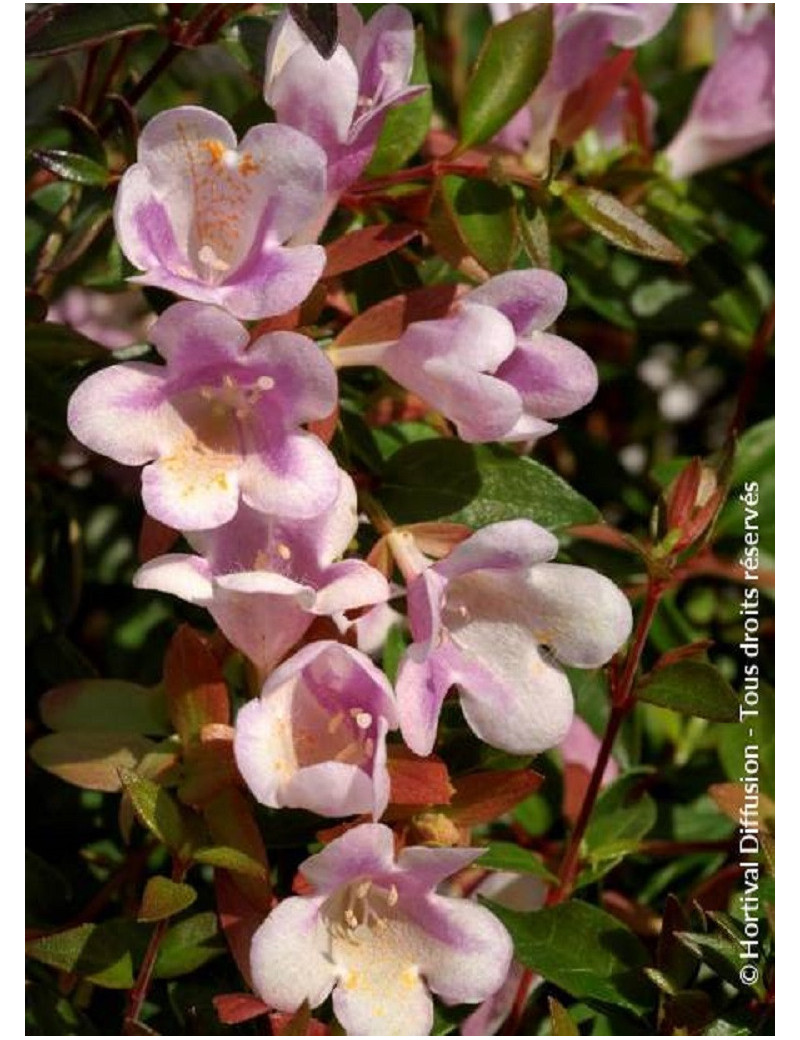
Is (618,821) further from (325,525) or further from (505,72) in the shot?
(505,72)

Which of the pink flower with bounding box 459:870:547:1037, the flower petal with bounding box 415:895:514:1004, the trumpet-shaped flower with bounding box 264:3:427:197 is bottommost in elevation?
the pink flower with bounding box 459:870:547:1037

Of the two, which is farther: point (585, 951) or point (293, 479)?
point (585, 951)

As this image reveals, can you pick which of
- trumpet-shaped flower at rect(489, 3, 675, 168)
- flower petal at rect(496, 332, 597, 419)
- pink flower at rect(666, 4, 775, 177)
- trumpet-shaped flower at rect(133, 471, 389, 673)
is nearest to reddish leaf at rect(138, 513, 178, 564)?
trumpet-shaped flower at rect(133, 471, 389, 673)

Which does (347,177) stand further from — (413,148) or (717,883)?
(717,883)

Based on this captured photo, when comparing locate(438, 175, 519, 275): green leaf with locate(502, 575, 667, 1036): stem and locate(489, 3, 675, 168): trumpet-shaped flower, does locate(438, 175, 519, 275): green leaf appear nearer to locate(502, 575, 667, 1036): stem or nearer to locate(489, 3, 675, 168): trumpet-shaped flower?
locate(489, 3, 675, 168): trumpet-shaped flower

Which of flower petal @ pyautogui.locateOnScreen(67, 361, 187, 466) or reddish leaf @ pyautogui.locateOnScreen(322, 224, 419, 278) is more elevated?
reddish leaf @ pyautogui.locateOnScreen(322, 224, 419, 278)

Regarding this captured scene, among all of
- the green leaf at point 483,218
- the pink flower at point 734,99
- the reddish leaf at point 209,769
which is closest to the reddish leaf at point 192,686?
the reddish leaf at point 209,769

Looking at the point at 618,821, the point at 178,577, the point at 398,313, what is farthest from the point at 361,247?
the point at 618,821
